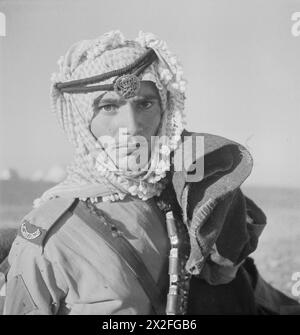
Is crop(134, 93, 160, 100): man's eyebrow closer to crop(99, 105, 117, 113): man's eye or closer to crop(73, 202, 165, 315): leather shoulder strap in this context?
crop(99, 105, 117, 113): man's eye

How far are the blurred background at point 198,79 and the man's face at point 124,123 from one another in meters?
0.24

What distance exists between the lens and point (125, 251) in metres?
1.17

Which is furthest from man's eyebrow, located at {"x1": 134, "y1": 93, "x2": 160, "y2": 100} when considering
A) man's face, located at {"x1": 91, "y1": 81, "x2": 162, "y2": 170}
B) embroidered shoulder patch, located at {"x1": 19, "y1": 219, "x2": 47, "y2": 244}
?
embroidered shoulder patch, located at {"x1": 19, "y1": 219, "x2": 47, "y2": 244}

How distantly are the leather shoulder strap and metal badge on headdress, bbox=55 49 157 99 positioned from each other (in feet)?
0.85

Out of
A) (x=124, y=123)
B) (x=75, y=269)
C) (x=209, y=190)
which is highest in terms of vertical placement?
(x=124, y=123)

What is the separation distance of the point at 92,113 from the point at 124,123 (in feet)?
0.24

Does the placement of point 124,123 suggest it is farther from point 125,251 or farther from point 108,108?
point 125,251

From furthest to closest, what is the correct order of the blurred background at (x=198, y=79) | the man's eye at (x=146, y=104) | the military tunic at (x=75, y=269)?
the blurred background at (x=198, y=79)
the man's eye at (x=146, y=104)
the military tunic at (x=75, y=269)

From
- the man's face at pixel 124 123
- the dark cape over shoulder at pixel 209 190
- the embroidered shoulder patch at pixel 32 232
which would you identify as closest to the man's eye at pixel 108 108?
the man's face at pixel 124 123

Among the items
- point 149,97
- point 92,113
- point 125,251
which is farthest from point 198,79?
point 125,251

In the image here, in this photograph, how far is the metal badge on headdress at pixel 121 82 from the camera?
115 cm

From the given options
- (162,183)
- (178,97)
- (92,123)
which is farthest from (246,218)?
(92,123)

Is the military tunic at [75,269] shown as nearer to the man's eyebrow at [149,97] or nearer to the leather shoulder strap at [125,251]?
the leather shoulder strap at [125,251]
